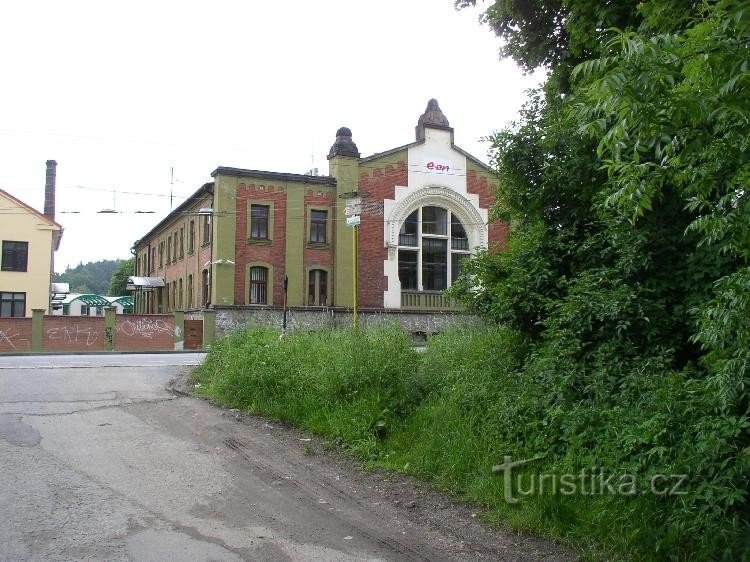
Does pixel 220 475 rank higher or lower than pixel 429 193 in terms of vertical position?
lower

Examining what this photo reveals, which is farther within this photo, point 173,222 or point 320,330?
point 173,222

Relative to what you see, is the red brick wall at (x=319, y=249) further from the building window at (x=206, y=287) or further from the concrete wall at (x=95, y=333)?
the concrete wall at (x=95, y=333)

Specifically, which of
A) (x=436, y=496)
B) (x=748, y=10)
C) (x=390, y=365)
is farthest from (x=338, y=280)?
(x=748, y=10)

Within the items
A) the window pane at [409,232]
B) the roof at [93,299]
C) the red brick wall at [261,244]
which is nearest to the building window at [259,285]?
the red brick wall at [261,244]

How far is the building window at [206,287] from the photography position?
35281 millimetres

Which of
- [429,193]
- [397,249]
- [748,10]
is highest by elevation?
[429,193]

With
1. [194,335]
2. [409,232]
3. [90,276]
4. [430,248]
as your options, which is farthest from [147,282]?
[90,276]

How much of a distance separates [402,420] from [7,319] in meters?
30.9

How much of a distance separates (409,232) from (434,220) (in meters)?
1.79

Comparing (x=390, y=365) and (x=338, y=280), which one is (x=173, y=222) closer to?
(x=338, y=280)

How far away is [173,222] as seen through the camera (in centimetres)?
4538

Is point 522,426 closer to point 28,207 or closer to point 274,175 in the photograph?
point 274,175

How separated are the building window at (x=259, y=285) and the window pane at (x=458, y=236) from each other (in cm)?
1164

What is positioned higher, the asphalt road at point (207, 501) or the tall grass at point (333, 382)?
the tall grass at point (333, 382)
